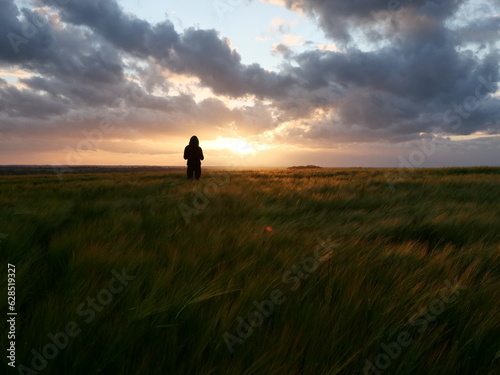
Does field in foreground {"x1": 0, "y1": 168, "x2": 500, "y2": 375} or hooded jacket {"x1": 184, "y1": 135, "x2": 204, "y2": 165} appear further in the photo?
hooded jacket {"x1": 184, "y1": 135, "x2": 204, "y2": 165}

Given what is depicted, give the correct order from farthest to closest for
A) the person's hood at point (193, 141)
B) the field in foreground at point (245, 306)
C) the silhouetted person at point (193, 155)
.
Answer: the person's hood at point (193, 141) → the silhouetted person at point (193, 155) → the field in foreground at point (245, 306)

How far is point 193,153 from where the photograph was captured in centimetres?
1259

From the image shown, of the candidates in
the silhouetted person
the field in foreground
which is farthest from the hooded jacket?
the field in foreground

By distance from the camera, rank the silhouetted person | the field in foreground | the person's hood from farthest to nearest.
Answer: the person's hood < the silhouetted person < the field in foreground

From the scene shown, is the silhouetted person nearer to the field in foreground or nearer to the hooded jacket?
the hooded jacket

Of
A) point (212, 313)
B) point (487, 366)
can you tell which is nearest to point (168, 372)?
point (212, 313)

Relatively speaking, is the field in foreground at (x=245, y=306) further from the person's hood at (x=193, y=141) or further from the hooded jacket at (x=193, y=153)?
the person's hood at (x=193, y=141)

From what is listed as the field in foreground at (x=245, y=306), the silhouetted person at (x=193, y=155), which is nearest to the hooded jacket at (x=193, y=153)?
the silhouetted person at (x=193, y=155)

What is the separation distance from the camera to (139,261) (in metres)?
1.56

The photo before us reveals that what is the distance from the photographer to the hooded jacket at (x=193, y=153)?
1252 centimetres

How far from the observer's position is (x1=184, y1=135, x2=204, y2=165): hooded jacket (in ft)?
41.1

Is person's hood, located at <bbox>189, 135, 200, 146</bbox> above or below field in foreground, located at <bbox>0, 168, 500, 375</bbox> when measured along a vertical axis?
above

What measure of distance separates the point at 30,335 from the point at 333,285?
1.29 meters

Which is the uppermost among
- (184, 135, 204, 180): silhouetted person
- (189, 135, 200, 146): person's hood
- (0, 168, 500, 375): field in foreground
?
(189, 135, 200, 146): person's hood
